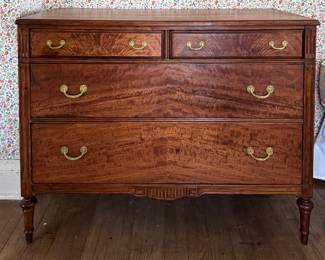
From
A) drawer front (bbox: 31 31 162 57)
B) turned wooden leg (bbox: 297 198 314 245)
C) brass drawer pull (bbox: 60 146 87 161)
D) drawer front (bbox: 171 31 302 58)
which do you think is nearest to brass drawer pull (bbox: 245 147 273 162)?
turned wooden leg (bbox: 297 198 314 245)

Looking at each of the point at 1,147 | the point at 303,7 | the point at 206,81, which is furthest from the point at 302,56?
the point at 1,147

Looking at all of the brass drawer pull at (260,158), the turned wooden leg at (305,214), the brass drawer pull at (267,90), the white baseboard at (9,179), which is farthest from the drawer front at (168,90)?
the white baseboard at (9,179)

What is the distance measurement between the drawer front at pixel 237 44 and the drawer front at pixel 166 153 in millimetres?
286

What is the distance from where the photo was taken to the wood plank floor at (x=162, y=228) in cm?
222

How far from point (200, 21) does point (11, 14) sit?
1034 millimetres

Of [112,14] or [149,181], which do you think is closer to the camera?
[149,181]

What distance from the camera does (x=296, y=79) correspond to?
2139 millimetres

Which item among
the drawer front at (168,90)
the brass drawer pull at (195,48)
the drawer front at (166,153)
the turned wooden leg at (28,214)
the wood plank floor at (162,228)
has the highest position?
the brass drawer pull at (195,48)

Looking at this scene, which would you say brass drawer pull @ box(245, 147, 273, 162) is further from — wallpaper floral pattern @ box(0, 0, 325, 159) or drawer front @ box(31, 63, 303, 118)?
wallpaper floral pattern @ box(0, 0, 325, 159)

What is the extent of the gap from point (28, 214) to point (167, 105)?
76 cm

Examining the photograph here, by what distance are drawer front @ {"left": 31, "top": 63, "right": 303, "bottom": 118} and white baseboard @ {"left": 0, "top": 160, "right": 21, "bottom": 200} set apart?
2.34 ft

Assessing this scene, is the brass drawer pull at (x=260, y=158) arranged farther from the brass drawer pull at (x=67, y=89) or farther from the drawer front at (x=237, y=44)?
the brass drawer pull at (x=67, y=89)

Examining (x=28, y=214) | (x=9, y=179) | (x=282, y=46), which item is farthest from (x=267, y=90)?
(x=9, y=179)

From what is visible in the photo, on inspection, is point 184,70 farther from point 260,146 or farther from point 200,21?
point 260,146
